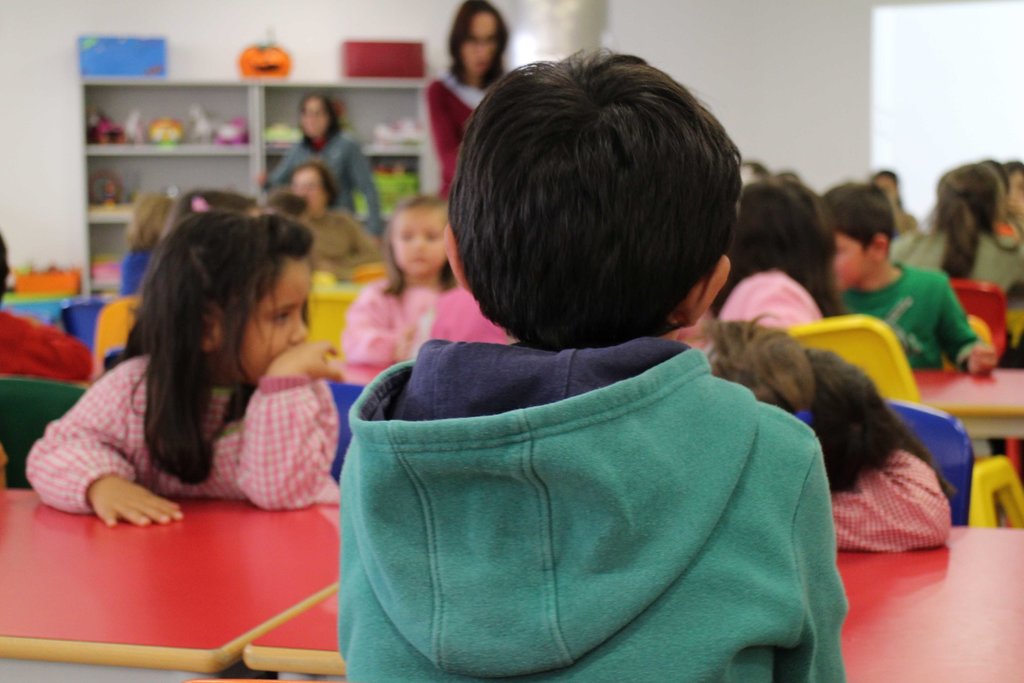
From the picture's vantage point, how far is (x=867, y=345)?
2.53 m

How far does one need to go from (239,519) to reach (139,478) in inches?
9.6

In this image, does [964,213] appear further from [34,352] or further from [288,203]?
[34,352]

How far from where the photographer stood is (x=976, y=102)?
748 centimetres

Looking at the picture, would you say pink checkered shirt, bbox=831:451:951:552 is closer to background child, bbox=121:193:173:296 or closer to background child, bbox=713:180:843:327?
background child, bbox=713:180:843:327

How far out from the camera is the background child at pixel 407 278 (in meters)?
3.69

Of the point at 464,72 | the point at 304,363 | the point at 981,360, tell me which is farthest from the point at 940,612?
the point at 464,72

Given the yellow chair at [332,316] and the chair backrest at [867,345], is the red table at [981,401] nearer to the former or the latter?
the chair backrest at [867,345]

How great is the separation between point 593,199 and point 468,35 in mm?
3908

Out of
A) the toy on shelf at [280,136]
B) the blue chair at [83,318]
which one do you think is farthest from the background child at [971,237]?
the toy on shelf at [280,136]

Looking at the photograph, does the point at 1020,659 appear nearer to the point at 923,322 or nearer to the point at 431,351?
the point at 431,351

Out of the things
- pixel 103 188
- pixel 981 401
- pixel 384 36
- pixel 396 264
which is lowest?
pixel 981 401

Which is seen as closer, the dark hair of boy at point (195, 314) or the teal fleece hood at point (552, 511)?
the teal fleece hood at point (552, 511)

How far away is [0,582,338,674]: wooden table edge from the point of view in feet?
3.66

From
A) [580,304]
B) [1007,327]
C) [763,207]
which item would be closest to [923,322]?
[763,207]
